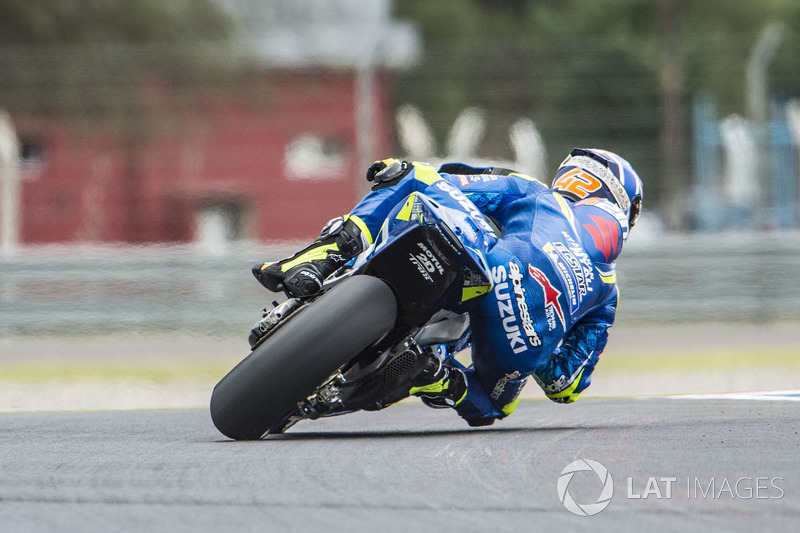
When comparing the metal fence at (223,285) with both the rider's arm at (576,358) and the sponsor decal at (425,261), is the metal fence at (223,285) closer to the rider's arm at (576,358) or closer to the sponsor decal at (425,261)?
the rider's arm at (576,358)

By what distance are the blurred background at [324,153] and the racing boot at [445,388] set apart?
6273 mm

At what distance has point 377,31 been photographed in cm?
2305

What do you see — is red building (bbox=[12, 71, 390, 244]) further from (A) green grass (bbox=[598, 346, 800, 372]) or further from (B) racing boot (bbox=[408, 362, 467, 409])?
(B) racing boot (bbox=[408, 362, 467, 409])

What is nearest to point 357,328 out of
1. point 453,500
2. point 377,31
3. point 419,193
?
point 419,193

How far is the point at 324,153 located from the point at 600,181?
11226mm

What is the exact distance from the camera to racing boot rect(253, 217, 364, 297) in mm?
4285

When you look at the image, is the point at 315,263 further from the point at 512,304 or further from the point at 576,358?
the point at 576,358

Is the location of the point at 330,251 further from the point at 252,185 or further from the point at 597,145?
the point at 252,185

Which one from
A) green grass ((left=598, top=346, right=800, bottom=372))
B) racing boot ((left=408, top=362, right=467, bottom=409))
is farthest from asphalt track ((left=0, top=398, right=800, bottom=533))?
green grass ((left=598, top=346, right=800, bottom=372))

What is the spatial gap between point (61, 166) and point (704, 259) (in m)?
7.10

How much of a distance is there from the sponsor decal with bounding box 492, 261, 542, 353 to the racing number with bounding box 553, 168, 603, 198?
730 millimetres

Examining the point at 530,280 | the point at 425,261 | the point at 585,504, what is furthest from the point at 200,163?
the point at 585,504

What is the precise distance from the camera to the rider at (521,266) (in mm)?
4492

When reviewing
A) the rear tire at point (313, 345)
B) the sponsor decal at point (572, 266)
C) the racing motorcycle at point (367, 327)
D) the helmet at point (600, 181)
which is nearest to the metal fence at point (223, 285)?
the helmet at point (600, 181)
